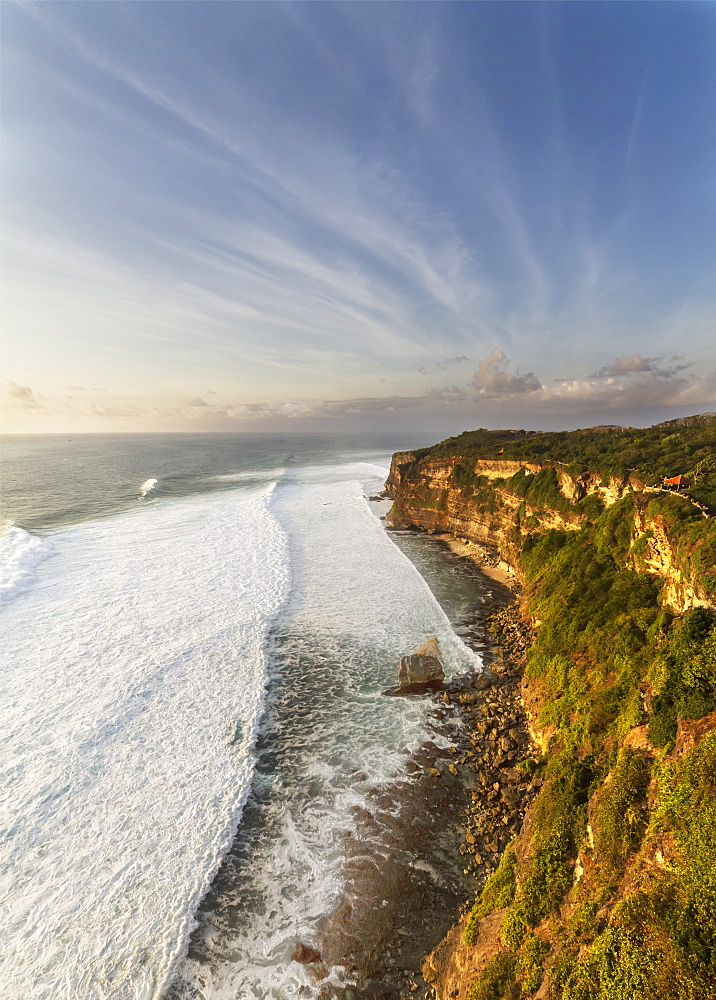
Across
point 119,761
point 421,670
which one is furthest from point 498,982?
point 119,761

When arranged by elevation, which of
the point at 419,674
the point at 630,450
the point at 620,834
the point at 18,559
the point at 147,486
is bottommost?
the point at 419,674

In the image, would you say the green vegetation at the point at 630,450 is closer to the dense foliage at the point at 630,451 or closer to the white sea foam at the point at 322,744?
the dense foliage at the point at 630,451

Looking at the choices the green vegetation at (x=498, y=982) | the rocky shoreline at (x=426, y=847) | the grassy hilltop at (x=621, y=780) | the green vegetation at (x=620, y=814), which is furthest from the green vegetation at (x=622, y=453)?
the green vegetation at (x=498, y=982)

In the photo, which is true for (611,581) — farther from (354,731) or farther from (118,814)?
(118,814)

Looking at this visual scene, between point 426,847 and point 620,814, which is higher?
point 620,814

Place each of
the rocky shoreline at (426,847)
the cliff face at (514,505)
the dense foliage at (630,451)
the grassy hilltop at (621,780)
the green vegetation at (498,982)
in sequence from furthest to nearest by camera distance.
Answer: the dense foliage at (630,451)
the cliff face at (514,505)
the rocky shoreline at (426,847)
the green vegetation at (498,982)
the grassy hilltop at (621,780)

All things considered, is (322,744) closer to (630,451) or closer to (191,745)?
(191,745)

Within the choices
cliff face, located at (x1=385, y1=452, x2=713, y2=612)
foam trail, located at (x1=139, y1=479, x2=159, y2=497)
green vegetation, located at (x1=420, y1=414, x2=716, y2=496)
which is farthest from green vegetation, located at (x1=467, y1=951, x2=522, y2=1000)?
foam trail, located at (x1=139, y1=479, x2=159, y2=497)

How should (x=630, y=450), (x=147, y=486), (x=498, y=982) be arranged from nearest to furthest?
(x=498, y=982)
(x=630, y=450)
(x=147, y=486)
